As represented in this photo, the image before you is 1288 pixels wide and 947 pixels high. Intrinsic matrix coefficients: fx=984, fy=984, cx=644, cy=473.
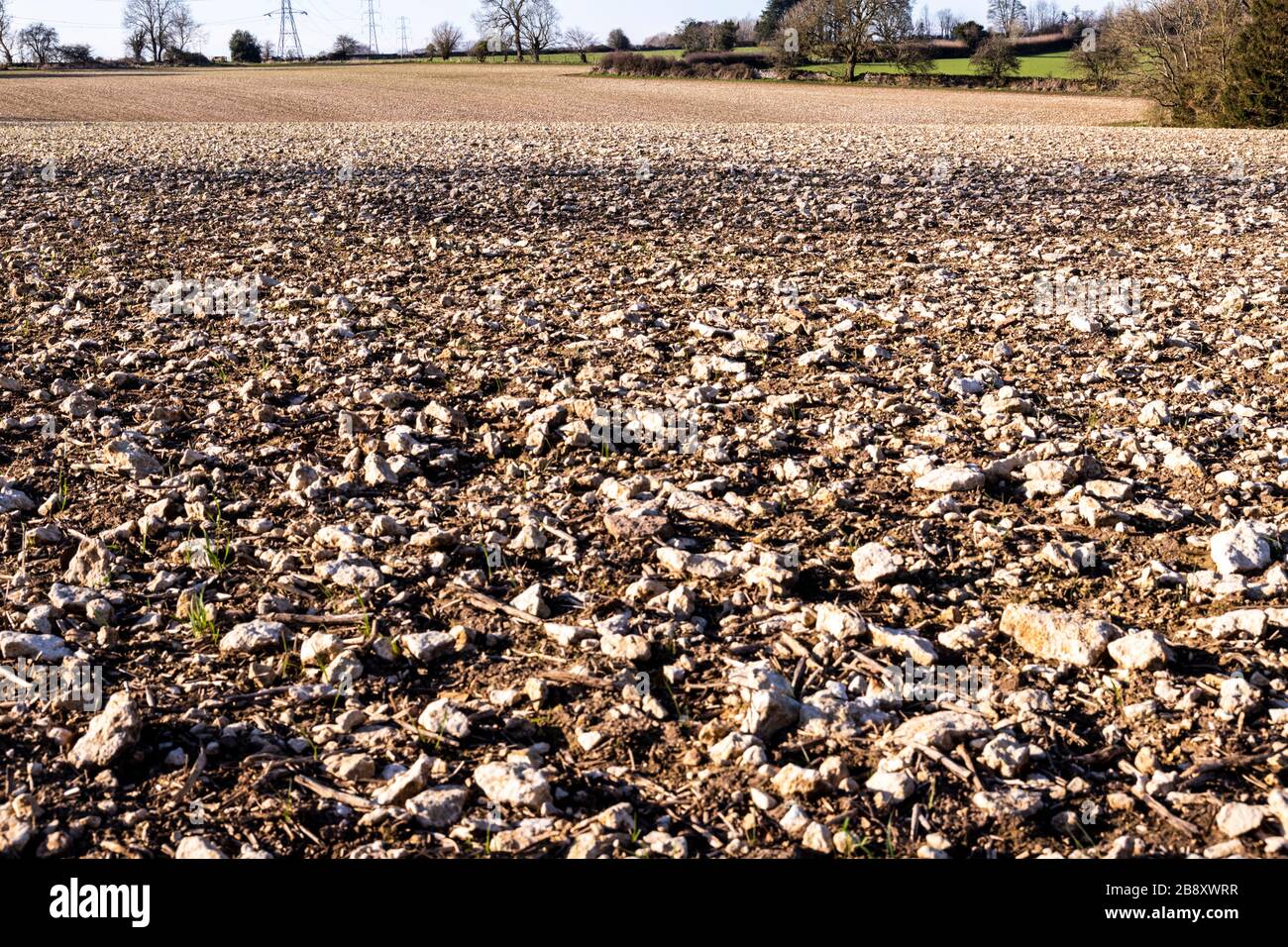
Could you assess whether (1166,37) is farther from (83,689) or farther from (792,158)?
(83,689)

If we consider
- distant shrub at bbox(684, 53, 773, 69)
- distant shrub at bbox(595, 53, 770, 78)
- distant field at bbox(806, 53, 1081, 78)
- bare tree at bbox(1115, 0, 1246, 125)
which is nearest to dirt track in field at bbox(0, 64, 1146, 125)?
bare tree at bbox(1115, 0, 1246, 125)

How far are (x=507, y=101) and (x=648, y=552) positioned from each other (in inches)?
1795

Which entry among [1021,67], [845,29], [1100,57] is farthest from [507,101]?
[1021,67]

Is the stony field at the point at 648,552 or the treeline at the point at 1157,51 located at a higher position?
the treeline at the point at 1157,51

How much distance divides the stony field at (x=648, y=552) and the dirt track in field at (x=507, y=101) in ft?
89.7

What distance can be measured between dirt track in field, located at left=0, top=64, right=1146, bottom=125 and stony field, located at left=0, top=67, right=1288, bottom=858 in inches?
1076

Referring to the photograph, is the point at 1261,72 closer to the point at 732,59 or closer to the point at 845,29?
the point at 845,29

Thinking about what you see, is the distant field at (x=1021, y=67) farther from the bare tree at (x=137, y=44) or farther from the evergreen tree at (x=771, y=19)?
the bare tree at (x=137, y=44)

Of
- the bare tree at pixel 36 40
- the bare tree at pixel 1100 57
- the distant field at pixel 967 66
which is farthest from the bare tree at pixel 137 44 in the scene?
the bare tree at pixel 1100 57

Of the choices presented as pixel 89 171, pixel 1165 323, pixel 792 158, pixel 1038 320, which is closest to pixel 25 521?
pixel 1038 320

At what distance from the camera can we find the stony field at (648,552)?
9.99ft

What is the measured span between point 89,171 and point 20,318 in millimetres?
9685

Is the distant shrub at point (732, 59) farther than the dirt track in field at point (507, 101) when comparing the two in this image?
Yes

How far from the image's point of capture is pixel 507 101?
1812 inches
